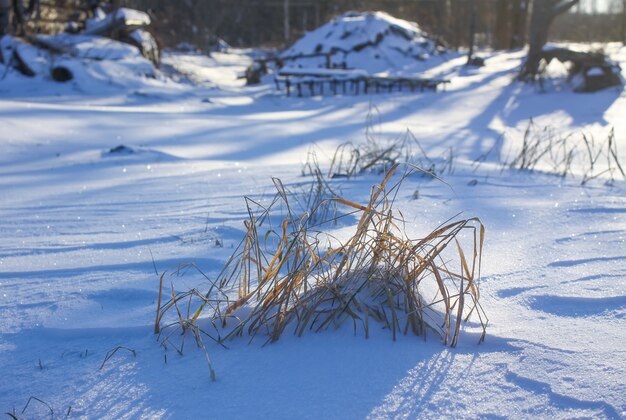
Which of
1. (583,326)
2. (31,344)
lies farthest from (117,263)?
(583,326)

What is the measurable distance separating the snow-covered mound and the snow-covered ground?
1272cm

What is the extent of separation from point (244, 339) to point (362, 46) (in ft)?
55.7

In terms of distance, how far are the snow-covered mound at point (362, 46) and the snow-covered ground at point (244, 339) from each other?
12716 mm

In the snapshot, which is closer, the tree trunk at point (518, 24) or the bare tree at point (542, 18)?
the bare tree at point (542, 18)

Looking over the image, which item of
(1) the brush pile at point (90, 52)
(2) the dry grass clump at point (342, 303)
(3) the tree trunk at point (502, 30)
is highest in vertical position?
(3) the tree trunk at point (502, 30)

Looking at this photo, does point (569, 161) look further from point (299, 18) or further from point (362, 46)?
point (299, 18)

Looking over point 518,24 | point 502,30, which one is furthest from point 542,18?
point 502,30

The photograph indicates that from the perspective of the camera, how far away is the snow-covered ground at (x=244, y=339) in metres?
1.35

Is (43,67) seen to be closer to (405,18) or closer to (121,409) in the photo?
(121,409)

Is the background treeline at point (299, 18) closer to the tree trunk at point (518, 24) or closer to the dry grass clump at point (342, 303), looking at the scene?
the tree trunk at point (518, 24)

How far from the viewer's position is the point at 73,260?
226cm

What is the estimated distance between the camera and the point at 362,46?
698 inches

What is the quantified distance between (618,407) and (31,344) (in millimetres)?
1404

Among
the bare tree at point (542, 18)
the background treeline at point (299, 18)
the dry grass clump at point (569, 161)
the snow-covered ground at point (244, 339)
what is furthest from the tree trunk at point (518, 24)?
the snow-covered ground at point (244, 339)
